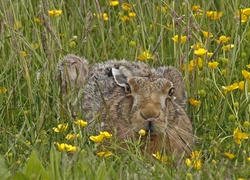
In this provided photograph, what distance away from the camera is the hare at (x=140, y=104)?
5592mm

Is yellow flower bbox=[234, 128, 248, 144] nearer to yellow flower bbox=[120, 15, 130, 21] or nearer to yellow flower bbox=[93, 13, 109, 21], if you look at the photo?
yellow flower bbox=[93, 13, 109, 21]

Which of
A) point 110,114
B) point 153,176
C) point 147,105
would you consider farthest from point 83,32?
point 153,176

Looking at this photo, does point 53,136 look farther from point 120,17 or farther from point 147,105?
point 120,17

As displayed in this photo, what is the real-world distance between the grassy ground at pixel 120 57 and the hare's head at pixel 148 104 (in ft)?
0.75

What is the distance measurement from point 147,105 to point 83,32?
186 centimetres

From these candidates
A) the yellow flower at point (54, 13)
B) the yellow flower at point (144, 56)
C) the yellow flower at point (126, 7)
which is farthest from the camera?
the yellow flower at point (126, 7)

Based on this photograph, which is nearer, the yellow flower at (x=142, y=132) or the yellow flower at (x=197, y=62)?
the yellow flower at (x=142, y=132)

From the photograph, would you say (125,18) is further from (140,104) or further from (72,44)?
(140,104)

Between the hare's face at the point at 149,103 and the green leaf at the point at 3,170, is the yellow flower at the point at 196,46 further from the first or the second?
the green leaf at the point at 3,170

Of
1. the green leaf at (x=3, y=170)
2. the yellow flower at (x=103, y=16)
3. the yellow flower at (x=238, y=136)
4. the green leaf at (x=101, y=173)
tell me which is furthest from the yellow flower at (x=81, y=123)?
the yellow flower at (x=103, y=16)

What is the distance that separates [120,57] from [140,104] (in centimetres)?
165

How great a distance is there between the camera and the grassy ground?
193 inches

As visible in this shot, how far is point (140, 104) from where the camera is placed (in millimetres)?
5695

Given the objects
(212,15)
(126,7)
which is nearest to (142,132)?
(212,15)
